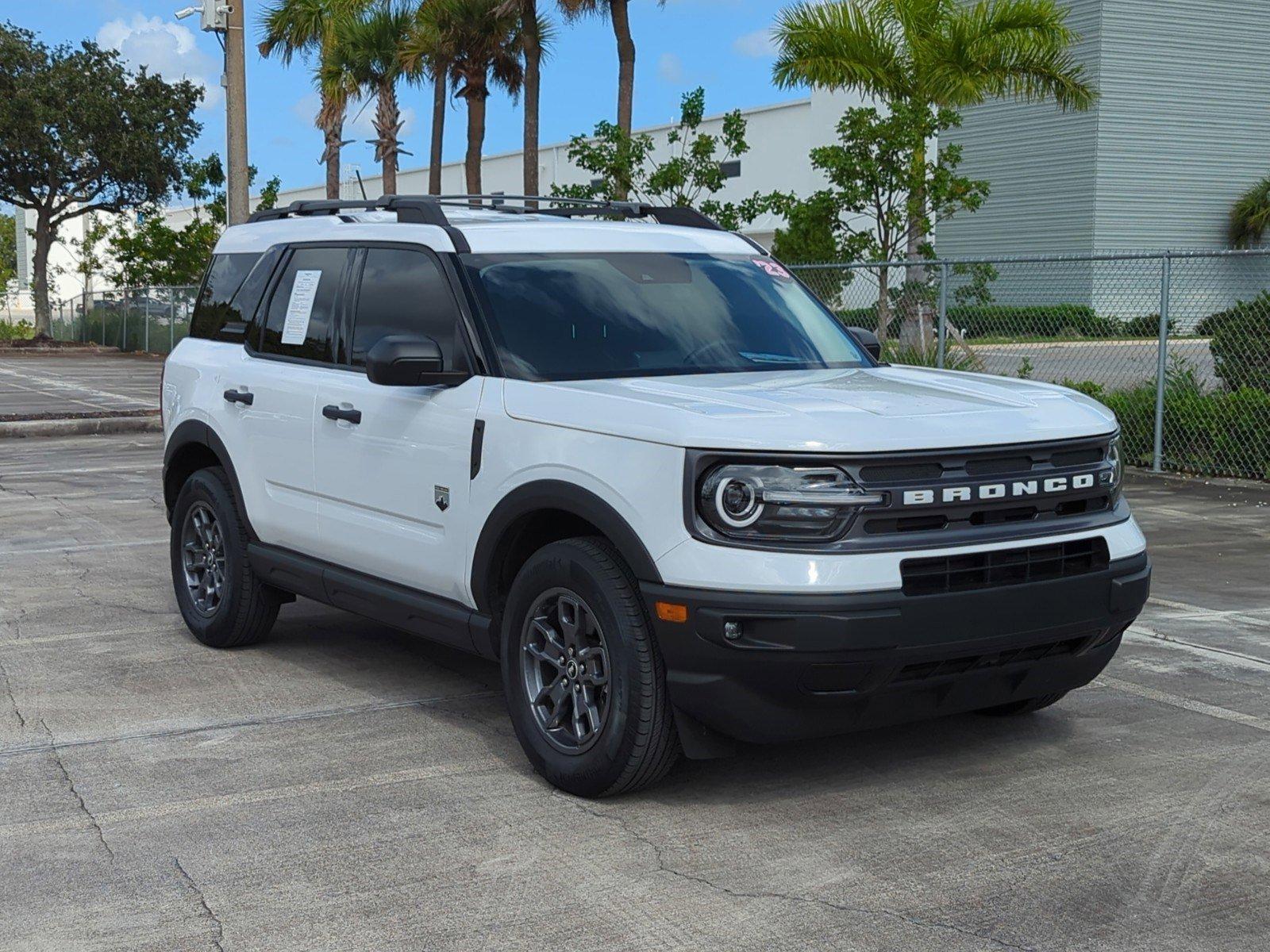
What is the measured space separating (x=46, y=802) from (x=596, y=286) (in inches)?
105

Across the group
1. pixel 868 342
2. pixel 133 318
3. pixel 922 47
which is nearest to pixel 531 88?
pixel 922 47

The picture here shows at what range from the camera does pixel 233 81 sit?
20.4 m

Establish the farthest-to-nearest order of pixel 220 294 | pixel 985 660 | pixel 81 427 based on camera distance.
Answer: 1. pixel 81 427
2. pixel 220 294
3. pixel 985 660

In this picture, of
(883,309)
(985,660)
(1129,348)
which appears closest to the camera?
(985,660)

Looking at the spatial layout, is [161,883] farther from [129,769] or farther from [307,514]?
[307,514]

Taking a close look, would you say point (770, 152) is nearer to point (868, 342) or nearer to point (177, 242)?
point (177, 242)

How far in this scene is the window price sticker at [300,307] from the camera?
6605 millimetres

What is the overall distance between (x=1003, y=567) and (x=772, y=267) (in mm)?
2184

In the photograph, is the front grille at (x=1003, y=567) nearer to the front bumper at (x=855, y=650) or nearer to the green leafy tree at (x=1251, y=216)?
the front bumper at (x=855, y=650)

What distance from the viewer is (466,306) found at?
18.5 feet

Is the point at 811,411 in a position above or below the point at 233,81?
below

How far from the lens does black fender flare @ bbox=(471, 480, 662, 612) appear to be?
4656 mm

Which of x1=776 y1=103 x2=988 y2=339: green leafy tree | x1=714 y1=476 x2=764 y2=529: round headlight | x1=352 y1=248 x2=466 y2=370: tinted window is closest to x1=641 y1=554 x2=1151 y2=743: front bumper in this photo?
x1=714 y1=476 x2=764 y2=529: round headlight

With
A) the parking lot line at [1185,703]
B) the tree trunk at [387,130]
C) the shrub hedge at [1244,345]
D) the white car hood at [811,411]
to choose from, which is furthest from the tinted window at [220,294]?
the tree trunk at [387,130]
